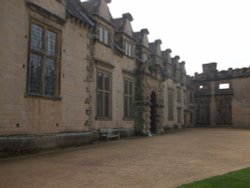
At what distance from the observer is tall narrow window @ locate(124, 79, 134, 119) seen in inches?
831

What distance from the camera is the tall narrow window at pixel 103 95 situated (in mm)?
17500

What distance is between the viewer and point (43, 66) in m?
12.4

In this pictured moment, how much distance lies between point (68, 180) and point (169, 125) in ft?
81.1

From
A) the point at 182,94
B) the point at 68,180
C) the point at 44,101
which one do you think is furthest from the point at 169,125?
the point at 68,180

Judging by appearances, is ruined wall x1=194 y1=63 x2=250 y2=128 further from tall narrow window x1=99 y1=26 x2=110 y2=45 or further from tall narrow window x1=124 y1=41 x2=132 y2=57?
tall narrow window x1=99 y1=26 x2=110 y2=45

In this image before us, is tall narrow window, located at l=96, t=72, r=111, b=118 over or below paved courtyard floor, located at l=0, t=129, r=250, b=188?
over

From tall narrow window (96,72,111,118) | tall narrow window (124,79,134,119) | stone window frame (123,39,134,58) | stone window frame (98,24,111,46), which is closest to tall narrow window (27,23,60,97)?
tall narrow window (96,72,111,118)

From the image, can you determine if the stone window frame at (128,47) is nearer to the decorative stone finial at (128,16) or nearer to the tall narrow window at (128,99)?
the decorative stone finial at (128,16)

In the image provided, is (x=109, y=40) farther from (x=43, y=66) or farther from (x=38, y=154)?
(x=38, y=154)

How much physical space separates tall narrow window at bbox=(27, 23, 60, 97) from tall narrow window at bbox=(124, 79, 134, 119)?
28.0 feet

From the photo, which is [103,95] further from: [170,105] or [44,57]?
[170,105]

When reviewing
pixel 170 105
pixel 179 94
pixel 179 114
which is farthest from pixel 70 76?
pixel 179 94

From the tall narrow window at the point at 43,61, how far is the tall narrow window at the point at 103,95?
4550 millimetres

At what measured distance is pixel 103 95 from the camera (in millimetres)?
17906
